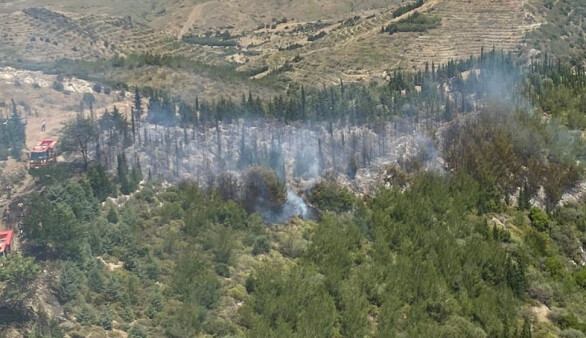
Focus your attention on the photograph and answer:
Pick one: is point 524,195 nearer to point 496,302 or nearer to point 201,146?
point 496,302

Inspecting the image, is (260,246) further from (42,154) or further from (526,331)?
(42,154)

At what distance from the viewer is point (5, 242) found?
41.2m

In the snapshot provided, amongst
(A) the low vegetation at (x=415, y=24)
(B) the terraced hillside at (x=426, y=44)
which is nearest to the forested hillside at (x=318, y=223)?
(B) the terraced hillside at (x=426, y=44)

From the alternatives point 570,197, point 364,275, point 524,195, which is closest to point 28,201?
point 364,275

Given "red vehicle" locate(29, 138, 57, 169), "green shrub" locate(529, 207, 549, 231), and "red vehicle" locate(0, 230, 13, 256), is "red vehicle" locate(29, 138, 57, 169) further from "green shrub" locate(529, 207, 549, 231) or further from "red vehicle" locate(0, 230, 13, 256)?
"green shrub" locate(529, 207, 549, 231)

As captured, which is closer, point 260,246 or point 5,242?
point 5,242

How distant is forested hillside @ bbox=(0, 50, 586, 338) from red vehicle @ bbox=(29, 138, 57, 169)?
6.68 ft

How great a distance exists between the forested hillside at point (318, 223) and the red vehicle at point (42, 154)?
2037 millimetres

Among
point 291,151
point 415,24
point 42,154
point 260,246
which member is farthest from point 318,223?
point 415,24

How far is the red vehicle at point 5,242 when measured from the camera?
4072 centimetres

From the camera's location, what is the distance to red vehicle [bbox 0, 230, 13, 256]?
40719mm

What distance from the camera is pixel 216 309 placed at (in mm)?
38406

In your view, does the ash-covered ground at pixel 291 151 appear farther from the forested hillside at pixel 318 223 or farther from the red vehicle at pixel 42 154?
the red vehicle at pixel 42 154

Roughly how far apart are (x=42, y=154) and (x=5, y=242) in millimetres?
17823
